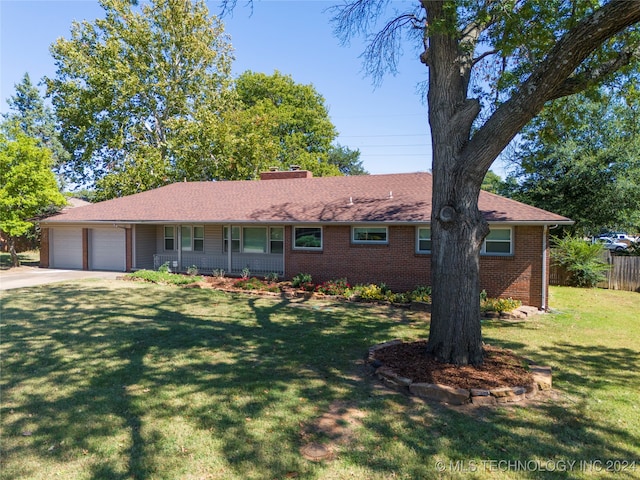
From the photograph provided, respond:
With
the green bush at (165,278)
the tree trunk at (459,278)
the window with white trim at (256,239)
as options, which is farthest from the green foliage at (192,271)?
the tree trunk at (459,278)

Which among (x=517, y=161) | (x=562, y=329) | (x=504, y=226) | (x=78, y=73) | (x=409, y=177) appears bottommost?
(x=562, y=329)

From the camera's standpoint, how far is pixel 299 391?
18.0 ft

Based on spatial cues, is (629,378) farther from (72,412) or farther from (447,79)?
(72,412)

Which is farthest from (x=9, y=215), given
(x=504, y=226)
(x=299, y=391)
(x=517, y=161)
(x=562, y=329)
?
(x=517, y=161)

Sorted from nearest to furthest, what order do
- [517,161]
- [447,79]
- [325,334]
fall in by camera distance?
[447,79] → [325,334] → [517,161]

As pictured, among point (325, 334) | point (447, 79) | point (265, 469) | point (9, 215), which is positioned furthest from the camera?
point (9, 215)

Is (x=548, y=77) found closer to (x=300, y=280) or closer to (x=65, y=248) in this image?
(x=300, y=280)

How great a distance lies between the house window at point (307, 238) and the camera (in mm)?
15703

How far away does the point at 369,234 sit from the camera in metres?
14.6

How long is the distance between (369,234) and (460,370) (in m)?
8.98

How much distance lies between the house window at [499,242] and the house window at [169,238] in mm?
14659

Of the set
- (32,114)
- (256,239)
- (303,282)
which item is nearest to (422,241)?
(303,282)

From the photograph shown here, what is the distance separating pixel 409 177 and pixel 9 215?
63.5 feet

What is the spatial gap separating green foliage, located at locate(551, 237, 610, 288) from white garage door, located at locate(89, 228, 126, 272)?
20.4m
